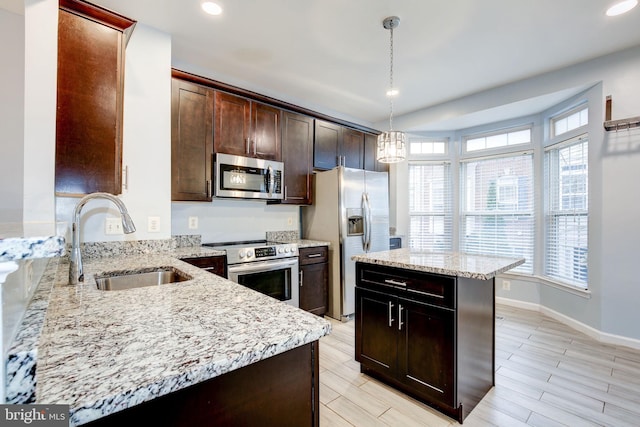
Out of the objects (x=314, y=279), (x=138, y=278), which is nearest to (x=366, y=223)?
(x=314, y=279)

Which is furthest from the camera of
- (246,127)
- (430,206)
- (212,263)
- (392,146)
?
(430,206)

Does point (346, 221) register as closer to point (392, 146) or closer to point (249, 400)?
point (392, 146)

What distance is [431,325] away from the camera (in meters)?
1.83

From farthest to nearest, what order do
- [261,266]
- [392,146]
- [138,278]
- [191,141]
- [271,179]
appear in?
1. [271,179]
2. [261,266]
3. [191,141]
4. [392,146]
5. [138,278]

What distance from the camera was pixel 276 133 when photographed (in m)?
3.39

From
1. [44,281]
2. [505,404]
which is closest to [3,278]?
[44,281]

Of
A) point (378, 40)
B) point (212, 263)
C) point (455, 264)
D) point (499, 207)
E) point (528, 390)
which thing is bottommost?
point (528, 390)

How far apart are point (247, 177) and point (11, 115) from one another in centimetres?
174

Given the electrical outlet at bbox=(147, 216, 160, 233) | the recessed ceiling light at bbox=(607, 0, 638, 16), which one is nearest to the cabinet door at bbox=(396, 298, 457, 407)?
the electrical outlet at bbox=(147, 216, 160, 233)

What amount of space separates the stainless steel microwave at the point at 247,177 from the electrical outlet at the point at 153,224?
660mm

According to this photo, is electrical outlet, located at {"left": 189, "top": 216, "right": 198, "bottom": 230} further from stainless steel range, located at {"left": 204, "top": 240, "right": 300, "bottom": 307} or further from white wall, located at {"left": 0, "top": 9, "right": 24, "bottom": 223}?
white wall, located at {"left": 0, "top": 9, "right": 24, "bottom": 223}

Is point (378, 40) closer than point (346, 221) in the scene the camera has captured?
Yes

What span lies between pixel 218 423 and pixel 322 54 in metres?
2.96

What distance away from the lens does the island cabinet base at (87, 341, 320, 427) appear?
1.99ft
